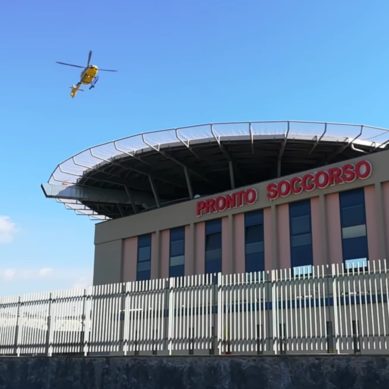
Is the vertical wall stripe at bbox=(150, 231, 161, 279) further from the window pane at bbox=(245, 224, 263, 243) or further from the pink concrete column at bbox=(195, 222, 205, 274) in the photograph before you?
the window pane at bbox=(245, 224, 263, 243)

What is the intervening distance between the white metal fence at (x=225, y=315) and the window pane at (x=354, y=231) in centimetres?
1613

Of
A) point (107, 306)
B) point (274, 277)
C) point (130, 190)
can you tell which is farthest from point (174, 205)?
point (274, 277)

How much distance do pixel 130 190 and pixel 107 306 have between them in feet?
101

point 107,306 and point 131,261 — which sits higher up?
point 131,261

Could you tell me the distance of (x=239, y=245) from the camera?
110 feet

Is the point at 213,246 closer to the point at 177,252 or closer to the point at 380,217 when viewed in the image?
the point at 177,252

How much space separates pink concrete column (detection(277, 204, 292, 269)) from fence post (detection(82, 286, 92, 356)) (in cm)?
1807

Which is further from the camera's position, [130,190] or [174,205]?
[130,190]

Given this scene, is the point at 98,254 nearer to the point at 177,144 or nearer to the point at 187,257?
the point at 187,257

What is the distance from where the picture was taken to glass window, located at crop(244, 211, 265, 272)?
3219cm

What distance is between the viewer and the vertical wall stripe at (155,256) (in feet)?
123

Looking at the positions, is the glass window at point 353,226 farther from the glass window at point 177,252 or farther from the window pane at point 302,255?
the glass window at point 177,252

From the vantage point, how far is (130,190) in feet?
146

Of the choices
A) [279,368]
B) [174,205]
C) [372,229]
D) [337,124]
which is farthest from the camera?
[174,205]
